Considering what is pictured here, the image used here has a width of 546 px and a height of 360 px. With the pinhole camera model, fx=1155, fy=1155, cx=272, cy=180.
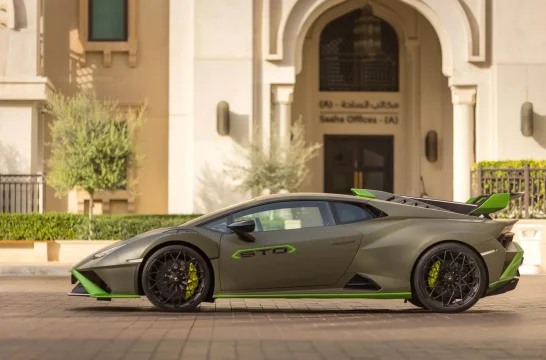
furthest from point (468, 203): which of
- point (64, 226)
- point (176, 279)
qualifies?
A: point (64, 226)

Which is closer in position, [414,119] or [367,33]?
[367,33]

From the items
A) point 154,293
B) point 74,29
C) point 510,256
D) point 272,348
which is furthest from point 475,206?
point 74,29

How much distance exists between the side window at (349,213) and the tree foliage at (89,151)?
13636mm

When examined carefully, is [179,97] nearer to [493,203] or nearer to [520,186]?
[520,186]

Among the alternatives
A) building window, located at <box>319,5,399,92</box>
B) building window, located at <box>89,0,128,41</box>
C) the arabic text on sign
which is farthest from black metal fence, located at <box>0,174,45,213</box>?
building window, located at <box>319,5,399,92</box>

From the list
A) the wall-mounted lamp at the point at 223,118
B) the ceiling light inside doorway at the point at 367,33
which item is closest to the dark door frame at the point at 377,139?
the ceiling light inside doorway at the point at 367,33

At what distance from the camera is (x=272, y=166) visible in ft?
85.6

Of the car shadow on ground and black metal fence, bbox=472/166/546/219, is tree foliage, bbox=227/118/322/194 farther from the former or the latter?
the car shadow on ground

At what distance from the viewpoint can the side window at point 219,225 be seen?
11.7 meters

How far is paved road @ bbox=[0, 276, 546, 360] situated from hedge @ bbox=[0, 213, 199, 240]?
10620 millimetres

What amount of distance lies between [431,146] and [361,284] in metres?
19.4

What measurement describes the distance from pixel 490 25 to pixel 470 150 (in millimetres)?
2998

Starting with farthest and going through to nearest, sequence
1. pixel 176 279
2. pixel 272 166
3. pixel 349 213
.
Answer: pixel 272 166 < pixel 349 213 < pixel 176 279

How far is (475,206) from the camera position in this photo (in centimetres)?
1215
